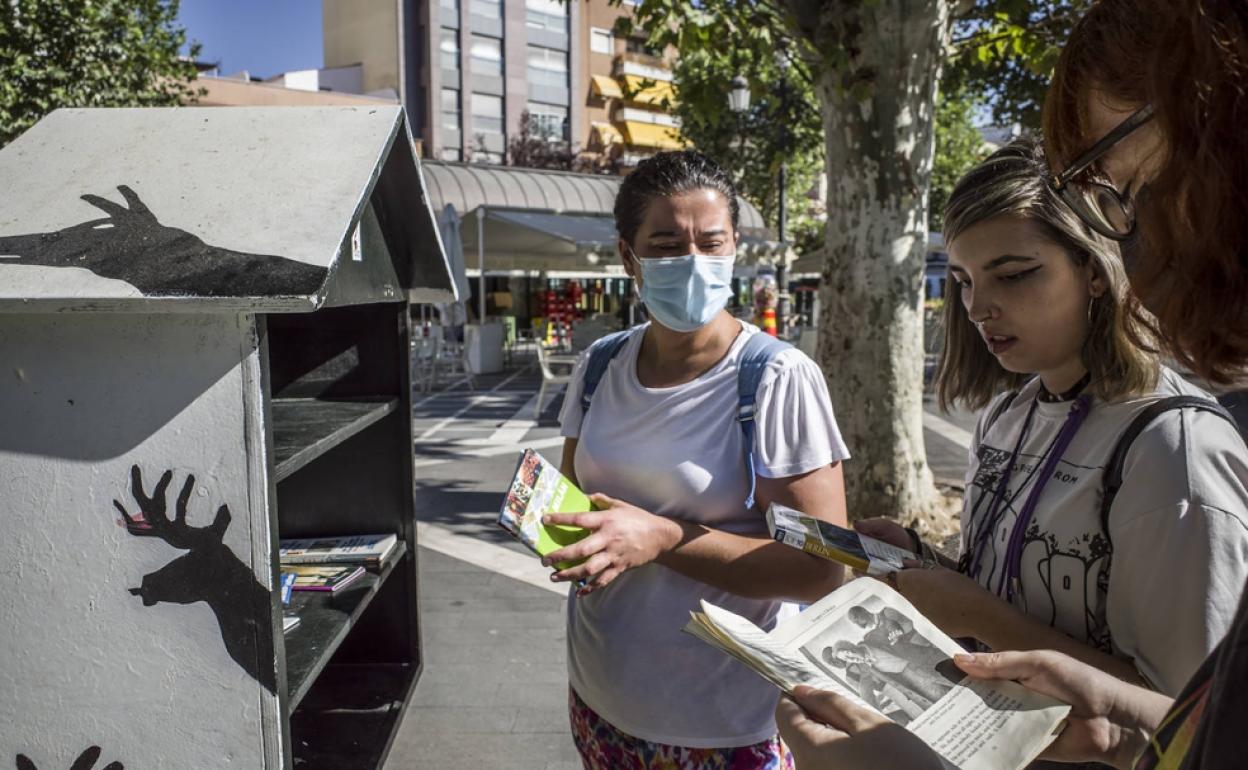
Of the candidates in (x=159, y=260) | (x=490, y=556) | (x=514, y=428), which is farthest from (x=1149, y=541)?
(x=514, y=428)

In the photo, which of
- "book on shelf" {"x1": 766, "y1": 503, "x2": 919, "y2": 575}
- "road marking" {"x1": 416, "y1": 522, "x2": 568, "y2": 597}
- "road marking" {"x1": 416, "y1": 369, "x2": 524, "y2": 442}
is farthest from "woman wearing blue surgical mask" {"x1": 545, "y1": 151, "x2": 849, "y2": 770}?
"road marking" {"x1": 416, "y1": 369, "x2": 524, "y2": 442}

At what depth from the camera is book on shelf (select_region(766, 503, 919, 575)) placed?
5.10ft

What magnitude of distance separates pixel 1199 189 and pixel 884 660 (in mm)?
789

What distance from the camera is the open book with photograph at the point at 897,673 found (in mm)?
1179

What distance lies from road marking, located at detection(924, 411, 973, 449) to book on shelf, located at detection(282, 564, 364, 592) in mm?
8732

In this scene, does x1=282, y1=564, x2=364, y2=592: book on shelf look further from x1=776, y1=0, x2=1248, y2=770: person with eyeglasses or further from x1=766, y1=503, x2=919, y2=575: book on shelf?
x1=776, y1=0, x2=1248, y2=770: person with eyeglasses

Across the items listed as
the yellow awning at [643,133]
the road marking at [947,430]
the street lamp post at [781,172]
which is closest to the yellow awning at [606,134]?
the yellow awning at [643,133]

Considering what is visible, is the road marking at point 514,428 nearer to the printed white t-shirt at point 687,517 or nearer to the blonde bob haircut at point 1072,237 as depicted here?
the printed white t-shirt at point 687,517

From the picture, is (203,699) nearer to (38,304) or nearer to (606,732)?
(38,304)

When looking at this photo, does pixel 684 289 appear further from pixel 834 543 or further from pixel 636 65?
pixel 636 65

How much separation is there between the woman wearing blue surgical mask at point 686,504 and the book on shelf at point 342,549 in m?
0.58

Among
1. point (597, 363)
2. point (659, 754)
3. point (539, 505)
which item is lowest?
point (659, 754)

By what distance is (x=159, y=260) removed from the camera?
4.58ft

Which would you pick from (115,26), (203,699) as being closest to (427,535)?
(203,699)
